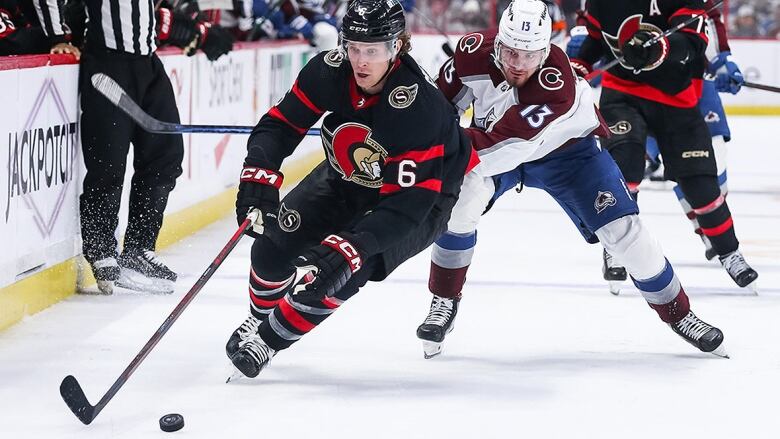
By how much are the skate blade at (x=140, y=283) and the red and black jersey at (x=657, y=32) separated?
1.75 m

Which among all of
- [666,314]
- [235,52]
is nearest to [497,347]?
[666,314]

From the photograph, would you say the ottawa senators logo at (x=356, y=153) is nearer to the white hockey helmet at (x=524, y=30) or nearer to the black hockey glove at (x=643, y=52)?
the white hockey helmet at (x=524, y=30)

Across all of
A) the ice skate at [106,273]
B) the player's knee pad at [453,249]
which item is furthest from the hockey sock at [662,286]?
the ice skate at [106,273]

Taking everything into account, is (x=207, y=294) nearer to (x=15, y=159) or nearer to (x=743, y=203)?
(x=15, y=159)

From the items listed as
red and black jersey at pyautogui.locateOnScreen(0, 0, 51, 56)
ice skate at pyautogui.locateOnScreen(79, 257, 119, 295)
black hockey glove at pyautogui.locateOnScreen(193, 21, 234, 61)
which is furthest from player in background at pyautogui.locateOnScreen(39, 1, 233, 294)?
black hockey glove at pyautogui.locateOnScreen(193, 21, 234, 61)

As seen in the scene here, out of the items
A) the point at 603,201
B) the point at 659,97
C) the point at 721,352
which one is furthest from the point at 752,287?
the point at 603,201

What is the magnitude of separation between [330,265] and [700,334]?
1.30 m

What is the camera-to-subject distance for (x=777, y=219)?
22.4ft

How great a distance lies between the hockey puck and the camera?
2.86 meters

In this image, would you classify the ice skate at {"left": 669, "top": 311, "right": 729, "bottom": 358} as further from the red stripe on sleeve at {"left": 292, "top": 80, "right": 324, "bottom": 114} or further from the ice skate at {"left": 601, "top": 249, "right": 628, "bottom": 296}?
the red stripe on sleeve at {"left": 292, "top": 80, "right": 324, "bottom": 114}

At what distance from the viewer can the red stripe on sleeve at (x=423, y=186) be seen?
3.04m

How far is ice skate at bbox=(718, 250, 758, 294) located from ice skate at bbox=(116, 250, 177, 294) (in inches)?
78.5

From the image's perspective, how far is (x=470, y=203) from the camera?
12.1 ft

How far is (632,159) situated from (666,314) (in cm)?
94
